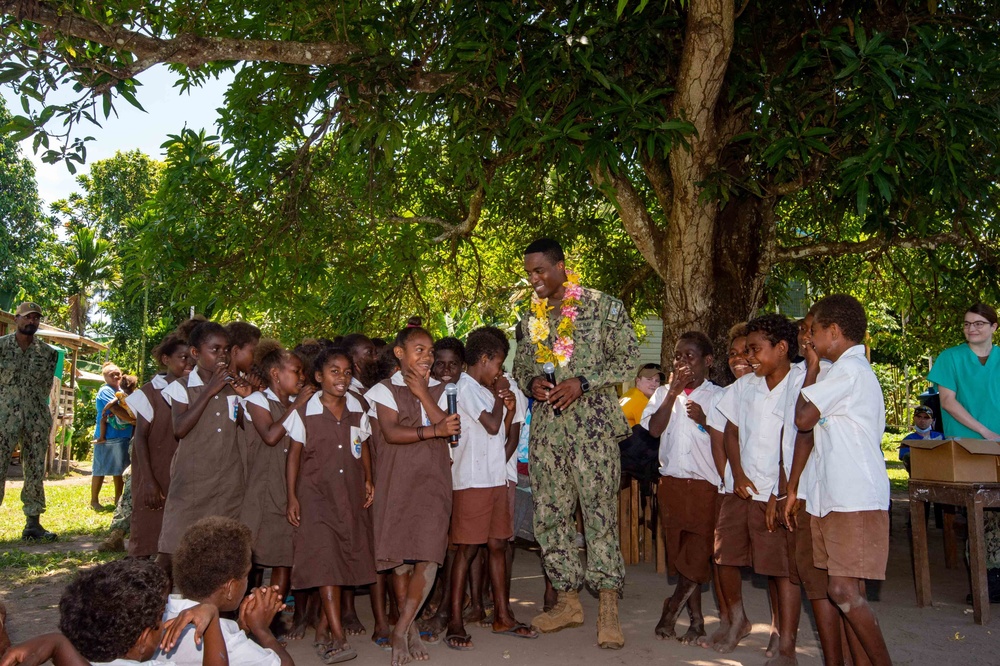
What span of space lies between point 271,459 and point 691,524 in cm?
264

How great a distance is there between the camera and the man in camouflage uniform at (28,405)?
8719 millimetres

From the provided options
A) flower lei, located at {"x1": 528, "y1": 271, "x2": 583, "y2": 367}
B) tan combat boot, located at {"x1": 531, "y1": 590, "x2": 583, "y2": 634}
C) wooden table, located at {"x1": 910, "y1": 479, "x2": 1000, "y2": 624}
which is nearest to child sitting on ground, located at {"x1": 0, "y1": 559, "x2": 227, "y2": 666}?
tan combat boot, located at {"x1": 531, "y1": 590, "x2": 583, "y2": 634}

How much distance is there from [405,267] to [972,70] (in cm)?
617

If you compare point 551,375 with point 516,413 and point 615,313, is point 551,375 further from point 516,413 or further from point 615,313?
point 615,313

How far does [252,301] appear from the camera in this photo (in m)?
9.18

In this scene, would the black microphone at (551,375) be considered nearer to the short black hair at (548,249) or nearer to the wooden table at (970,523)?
the short black hair at (548,249)

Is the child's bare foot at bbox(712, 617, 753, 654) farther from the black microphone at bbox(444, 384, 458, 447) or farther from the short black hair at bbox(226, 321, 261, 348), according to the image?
the short black hair at bbox(226, 321, 261, 348)

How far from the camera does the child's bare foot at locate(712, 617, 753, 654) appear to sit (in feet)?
16.6

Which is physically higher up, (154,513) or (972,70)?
(972,70)

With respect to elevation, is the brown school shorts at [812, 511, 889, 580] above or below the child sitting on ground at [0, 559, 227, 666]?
above

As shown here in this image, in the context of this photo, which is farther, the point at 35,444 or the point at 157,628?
the point at 35,444

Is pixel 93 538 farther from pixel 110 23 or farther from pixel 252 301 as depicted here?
pixel 110 23

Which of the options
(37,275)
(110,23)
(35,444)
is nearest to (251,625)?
(110,23)

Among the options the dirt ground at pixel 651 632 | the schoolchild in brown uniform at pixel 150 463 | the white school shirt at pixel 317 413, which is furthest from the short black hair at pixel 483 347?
the schoolchild in brown uniform at pixel 150 463
